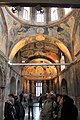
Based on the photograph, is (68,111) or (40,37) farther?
(40,37)

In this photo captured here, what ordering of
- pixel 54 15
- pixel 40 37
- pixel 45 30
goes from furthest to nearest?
1. pixel 40 37
2. pixel 54 15
3. pixel 45 30

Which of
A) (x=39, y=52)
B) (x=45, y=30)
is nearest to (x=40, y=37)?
(x=45, y=30)

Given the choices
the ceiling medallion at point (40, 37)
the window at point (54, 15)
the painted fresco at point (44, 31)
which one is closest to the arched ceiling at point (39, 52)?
the ceiling medallion at point (40, 37)

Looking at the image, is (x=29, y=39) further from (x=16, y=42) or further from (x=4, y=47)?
(x=4, y=47)

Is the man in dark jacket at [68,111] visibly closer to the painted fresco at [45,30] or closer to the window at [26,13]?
the painted fresco at [45,30]

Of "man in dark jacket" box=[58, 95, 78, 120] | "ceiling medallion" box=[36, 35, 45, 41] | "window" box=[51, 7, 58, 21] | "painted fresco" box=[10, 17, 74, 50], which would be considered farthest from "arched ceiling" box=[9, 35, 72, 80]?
"man in dark jacket" box=[58, 95, 78, 120]

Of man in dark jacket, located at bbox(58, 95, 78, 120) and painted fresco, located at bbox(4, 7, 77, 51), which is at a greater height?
painted fresco, located at bbox(4, 7, 77, 51)

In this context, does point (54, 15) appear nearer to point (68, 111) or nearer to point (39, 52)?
point (39, 52)

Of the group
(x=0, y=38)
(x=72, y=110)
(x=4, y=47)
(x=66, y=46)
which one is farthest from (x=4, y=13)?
(x=72, y=110)

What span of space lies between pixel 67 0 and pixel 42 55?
20.0 metres

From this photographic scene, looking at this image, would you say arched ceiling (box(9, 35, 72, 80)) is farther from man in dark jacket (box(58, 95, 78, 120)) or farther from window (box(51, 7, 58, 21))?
man in dark jacket (box(58, 95, 78, 120))

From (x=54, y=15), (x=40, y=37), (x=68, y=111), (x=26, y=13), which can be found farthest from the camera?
(x=40, y=37)

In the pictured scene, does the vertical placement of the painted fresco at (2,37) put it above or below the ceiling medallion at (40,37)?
below

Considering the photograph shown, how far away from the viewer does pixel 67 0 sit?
623cm
